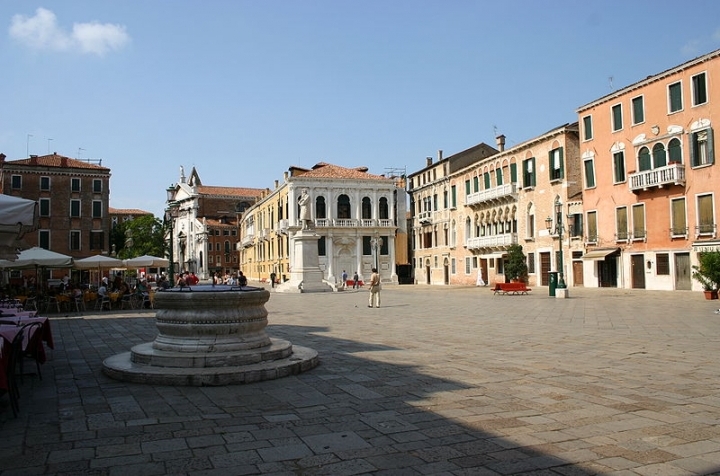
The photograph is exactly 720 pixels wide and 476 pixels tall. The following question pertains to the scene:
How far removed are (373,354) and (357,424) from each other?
4.05 m

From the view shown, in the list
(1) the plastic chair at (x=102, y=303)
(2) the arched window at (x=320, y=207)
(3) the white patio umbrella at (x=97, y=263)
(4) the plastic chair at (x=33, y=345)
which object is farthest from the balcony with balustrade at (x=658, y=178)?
(2) the arched window at (x=320, y=207)

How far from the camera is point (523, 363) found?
8234mm

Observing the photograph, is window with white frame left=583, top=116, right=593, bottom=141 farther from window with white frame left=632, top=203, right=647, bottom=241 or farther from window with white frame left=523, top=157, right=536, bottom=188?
window with white frame left=632, top=203, right=647, bottom=241

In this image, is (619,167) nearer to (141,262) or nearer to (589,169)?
(589,169)

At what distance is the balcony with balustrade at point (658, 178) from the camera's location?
97.0ft

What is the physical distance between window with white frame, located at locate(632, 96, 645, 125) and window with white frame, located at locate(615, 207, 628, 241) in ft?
16.1

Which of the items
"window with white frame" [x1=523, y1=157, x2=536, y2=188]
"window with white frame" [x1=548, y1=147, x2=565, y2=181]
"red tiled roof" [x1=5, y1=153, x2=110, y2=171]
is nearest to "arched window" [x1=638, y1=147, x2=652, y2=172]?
"window with white frame" [x1=548, y1=147, x2=565, y2=181]

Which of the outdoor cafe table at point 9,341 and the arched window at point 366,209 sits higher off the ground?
the arched window at point 366,209

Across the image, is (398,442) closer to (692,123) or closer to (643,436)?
(643,436)

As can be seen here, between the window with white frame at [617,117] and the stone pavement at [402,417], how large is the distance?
26.6 metres

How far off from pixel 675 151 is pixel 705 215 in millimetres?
3751

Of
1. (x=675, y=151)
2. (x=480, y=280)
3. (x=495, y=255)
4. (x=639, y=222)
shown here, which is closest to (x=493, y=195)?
(x=495, y=255)

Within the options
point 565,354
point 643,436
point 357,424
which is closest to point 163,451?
point 357,424

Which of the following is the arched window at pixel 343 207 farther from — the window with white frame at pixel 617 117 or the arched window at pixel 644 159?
the arched window at pixel 644 159
